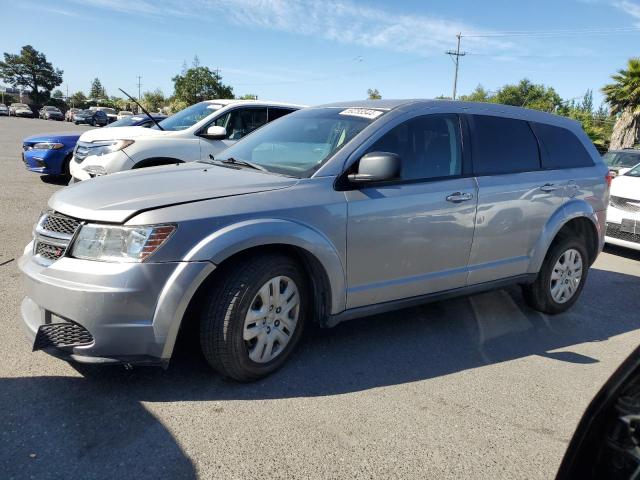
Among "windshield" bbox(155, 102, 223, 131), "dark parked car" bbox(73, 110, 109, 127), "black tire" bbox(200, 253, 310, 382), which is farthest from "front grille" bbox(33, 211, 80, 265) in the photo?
"dark parked car" bbox(73, 110, 109, 127)

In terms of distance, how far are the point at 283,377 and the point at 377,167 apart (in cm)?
145

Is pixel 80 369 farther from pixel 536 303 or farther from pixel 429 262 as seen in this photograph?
pixel 536 303

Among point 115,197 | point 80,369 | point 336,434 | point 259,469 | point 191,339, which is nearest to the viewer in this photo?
point 259,469

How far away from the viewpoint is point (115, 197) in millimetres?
2982

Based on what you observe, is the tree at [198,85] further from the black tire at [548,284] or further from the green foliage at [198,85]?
the black tire at [548,284]

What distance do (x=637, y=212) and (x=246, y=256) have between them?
21.9 feet

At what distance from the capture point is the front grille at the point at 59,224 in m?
2.92

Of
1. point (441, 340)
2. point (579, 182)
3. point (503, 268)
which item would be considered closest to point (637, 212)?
point (579, 182)

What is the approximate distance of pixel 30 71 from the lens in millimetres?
96062

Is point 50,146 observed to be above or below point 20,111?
above

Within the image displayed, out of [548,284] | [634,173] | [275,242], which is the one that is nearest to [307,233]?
A: [275,242]

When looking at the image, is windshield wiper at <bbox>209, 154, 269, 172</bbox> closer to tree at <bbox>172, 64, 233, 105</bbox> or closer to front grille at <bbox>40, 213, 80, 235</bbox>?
front grille at <bbox>40, 213, 80, 235</bbox>

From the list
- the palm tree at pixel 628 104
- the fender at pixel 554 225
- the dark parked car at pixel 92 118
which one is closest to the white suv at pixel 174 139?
the fender at pixel 554 225

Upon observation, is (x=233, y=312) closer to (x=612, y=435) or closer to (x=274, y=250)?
(x=274, y=250)
